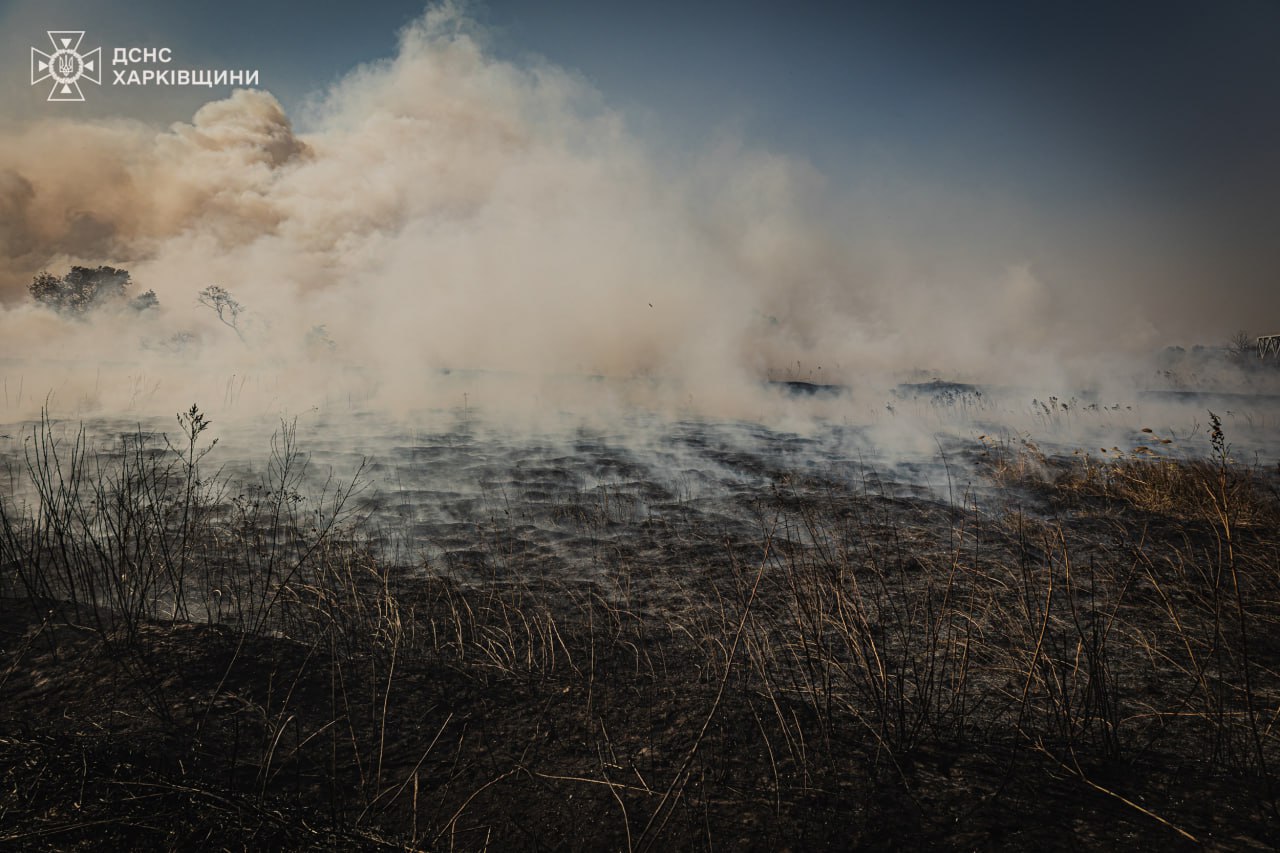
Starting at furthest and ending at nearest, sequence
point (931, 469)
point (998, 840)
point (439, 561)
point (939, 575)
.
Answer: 1. point (931, 469)
2. point (439, 561)
3. point (939, 575)
4. point (998, 840)

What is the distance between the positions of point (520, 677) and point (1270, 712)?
382 cm

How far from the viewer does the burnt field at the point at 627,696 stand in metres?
2.23

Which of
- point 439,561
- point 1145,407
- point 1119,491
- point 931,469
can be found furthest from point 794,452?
point 1145,407

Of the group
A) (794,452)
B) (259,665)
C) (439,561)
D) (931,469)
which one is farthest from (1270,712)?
(794,452)

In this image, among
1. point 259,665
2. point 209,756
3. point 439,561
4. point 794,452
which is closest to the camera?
point 209,756

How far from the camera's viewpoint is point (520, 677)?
3447mm

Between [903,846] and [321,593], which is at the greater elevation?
[321,593]

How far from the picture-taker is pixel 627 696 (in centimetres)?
331

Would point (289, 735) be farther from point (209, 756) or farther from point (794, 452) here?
point (794, 452)

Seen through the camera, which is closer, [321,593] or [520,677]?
[520,677]

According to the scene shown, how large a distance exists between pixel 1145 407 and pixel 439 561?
92.6ft

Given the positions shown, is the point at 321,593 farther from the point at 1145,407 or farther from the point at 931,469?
the point at 1145,407

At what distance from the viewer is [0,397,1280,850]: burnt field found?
87.8 inches

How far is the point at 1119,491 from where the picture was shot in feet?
28.5
